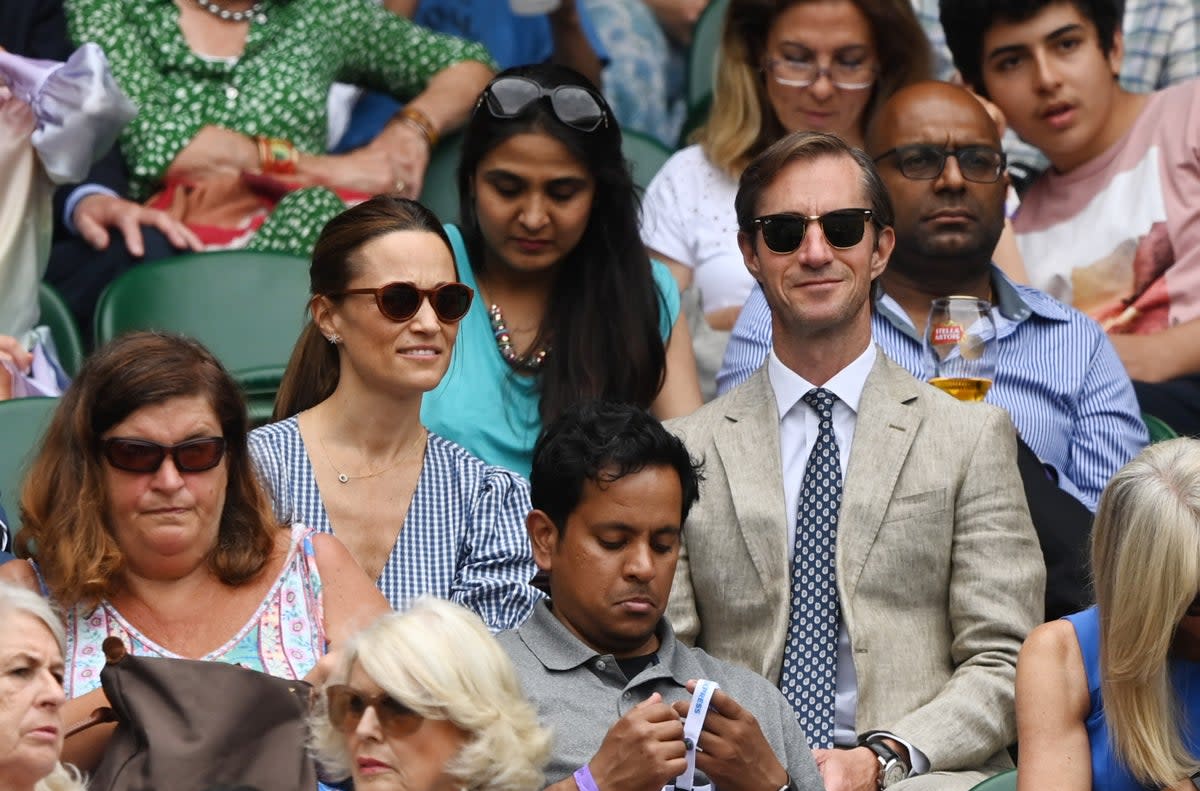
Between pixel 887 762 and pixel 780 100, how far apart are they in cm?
239

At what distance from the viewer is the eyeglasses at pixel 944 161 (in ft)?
16.2

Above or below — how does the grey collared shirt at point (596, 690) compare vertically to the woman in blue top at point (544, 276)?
below

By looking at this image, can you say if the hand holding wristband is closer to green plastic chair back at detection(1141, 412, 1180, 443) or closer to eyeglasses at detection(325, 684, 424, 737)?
green plastic chair back at detection(1141, 412, 1180, 443)

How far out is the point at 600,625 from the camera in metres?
3.59

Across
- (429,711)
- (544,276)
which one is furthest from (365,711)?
(544,276)

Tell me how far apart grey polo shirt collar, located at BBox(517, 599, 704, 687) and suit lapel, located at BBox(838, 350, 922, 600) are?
18.9 inches

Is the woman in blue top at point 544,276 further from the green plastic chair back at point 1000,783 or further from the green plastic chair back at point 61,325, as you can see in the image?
the green plastic chair back at point 1000,783

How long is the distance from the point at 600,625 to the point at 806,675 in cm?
56

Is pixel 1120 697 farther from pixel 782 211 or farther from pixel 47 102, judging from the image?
pixel 47 102

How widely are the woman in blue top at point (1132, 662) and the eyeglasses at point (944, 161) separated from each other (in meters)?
1.53

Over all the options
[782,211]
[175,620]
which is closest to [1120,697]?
[782,211]

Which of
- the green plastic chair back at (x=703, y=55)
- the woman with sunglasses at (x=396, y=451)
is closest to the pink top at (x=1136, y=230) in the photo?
the green plastic chair back at (x=703, y=55)

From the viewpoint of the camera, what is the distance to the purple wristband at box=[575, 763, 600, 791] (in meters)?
3.30

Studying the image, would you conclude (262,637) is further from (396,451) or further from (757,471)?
(757,471)
